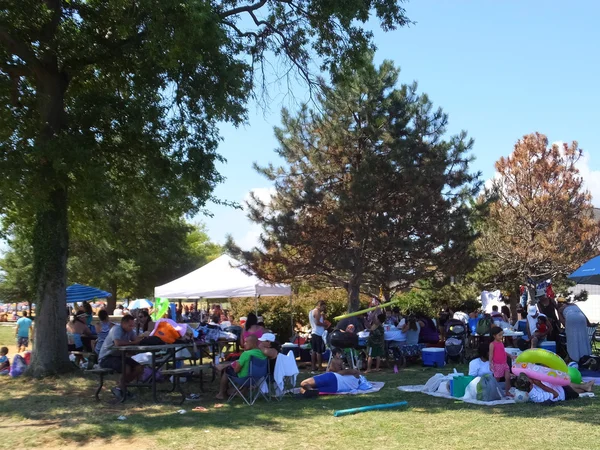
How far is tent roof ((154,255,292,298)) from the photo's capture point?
16938 millimetres

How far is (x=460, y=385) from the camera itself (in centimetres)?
942

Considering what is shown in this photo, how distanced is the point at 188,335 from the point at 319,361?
3535 mm

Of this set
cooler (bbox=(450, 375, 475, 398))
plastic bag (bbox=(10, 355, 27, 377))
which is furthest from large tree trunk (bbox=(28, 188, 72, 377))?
cooler (bbox=(450, 375, 475, 398))

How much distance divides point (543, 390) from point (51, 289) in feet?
27.9

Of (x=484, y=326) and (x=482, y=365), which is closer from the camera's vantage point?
(x=482, y=365)

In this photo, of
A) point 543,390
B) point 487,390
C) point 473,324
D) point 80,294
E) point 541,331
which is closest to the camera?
point 543,390

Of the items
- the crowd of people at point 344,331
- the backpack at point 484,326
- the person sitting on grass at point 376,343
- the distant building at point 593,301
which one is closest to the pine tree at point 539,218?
the distant building at point 593,301

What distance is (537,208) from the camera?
2488 cm

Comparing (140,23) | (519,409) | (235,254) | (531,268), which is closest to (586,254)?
(531,268)

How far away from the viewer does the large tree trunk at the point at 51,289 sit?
11.7 m

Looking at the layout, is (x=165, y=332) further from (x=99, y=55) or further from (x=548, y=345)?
(x=548, y=345)

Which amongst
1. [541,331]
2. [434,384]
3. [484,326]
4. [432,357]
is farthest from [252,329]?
[541,331]

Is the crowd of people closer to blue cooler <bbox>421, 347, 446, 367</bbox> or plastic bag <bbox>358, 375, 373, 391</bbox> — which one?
plastic bag <bbox>358, 375, 373, 391</bbox>

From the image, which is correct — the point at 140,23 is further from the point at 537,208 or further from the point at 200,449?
the point at 537,208
